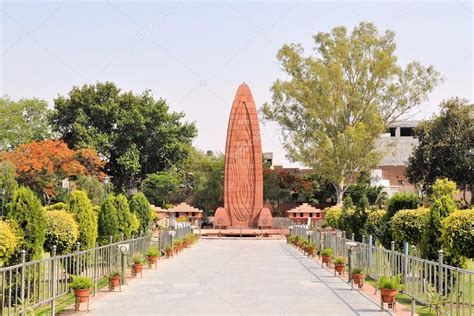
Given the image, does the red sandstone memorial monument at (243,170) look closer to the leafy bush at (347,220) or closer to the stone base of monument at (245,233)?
the stone base of monument at (245,233)

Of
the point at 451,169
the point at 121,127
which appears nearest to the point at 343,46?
the point at 451,169

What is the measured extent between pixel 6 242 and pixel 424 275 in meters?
6.73

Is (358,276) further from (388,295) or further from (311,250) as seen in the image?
(311,250)

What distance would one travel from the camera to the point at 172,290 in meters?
13.9

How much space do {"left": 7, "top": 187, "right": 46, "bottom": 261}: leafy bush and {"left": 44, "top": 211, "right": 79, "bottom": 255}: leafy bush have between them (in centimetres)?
200

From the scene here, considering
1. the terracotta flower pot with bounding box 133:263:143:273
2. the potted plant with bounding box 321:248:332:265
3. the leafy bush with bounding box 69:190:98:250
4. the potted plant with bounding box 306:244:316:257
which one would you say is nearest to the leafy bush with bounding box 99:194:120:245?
the terracotta flower pot with bounding box 133:263:143:273

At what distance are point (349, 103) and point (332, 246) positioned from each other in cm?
2198

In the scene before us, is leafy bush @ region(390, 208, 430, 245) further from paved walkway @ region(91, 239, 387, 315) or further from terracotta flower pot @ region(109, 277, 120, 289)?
terracotta flower pot @ region(109, 277, 120, 289)

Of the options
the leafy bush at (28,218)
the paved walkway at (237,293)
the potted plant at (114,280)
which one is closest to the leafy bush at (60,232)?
the potted plant at (114,280)

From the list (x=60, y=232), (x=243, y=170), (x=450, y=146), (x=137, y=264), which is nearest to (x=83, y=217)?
(x=60, y=232)

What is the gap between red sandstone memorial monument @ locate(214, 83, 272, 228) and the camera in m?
44.9

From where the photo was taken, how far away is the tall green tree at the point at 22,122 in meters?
55.7

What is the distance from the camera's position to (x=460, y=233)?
34.0ft

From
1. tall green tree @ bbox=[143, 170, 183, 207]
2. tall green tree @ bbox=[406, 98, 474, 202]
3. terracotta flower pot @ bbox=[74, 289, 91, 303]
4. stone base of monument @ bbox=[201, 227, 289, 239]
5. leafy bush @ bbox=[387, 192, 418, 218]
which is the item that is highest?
tall green tree @ bbox=[406, 98, 474, 202]
